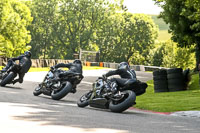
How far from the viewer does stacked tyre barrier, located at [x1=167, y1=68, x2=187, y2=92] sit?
23.7 m

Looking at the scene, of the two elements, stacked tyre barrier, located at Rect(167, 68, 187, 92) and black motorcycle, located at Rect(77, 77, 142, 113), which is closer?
black motorcycle, located at Rect(77, 77, 142, 113)

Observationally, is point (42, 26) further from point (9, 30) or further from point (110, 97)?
point (110, 97)

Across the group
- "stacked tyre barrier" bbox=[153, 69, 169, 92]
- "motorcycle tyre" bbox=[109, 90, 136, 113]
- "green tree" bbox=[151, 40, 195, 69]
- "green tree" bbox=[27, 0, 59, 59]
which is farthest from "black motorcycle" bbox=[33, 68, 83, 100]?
"green tree" bbox=[151, 40, 195, 69]

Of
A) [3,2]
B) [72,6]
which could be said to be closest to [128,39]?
[72,6]

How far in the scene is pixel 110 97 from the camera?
12461mm

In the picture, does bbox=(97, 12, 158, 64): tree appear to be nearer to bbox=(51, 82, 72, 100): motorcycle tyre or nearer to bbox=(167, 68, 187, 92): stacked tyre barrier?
bbox=(167, 68, 187, 92): stacked tyre barrier

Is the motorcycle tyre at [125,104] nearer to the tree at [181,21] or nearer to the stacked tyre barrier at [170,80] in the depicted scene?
the stacked tyre barrier at [170,80]

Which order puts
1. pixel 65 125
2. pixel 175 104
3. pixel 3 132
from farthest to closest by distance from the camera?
pixel 175 104, pixel 65 125, pixel 3 132

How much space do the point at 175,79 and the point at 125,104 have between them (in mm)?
12521

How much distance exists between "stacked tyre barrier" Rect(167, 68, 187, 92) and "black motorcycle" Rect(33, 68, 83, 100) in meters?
8.83

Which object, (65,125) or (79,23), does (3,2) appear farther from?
(65,125)

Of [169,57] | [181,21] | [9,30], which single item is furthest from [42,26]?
[181,21]

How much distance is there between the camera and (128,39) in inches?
3789

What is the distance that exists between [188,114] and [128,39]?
84.0 meters
